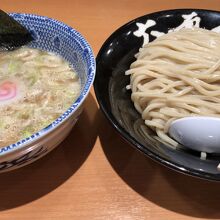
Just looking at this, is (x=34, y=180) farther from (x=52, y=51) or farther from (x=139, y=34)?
(x=139, y=34)

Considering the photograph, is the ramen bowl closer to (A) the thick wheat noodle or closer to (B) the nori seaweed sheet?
(A) the thick wheat noodle

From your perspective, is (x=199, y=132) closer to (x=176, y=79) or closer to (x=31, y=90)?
(x=176, y=79)

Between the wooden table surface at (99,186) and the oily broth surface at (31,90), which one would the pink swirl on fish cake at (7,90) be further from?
the wooden table surface at (99,186)

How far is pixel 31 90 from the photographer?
1084 mm

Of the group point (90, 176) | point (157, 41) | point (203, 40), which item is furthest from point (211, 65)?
point (90, 176)

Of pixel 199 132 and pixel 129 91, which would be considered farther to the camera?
pixel 129 91

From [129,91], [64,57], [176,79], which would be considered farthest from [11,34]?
[176,79]

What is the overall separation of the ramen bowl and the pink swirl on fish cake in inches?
10.1

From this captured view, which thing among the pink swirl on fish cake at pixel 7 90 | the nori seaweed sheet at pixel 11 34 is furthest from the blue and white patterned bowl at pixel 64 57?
the pink swirl on fish cake at pixel 7 90

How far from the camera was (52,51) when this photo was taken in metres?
1.21

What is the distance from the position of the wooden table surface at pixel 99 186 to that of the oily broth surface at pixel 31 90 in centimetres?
12

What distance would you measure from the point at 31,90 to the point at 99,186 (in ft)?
1.20

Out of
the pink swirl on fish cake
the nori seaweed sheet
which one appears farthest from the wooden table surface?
the nori seaweed sheet

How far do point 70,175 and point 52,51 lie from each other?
455 mm
